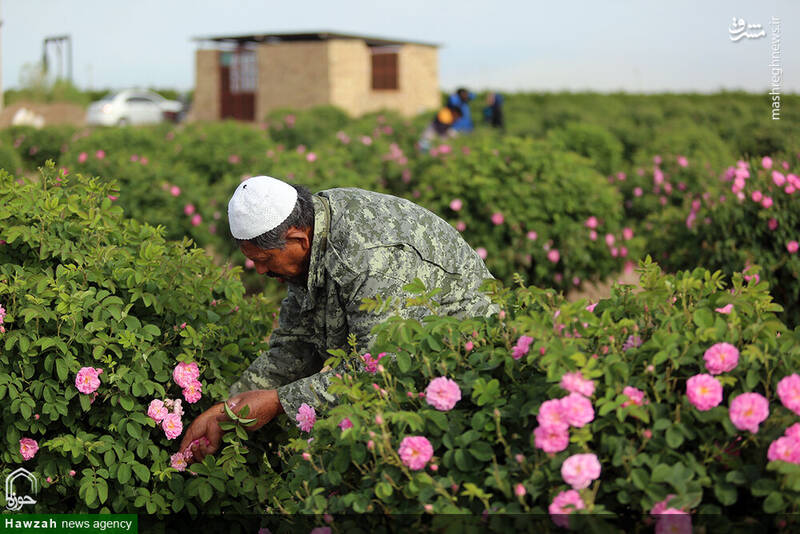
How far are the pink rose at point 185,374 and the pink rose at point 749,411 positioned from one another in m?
1.74

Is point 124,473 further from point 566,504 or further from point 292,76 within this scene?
point 292,76

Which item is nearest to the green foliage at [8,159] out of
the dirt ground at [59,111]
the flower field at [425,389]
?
the flower field at [425,389]

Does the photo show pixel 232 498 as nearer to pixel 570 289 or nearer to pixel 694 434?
pixel 694 434

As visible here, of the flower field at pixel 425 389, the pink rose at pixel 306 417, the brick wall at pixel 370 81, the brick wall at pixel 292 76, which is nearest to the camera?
the flower field at pixel 425 389

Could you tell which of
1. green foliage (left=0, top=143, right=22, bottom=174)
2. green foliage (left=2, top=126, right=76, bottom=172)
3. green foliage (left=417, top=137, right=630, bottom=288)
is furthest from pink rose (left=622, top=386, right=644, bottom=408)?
green foliage (left=2, top=126, right=76, bottom=172)

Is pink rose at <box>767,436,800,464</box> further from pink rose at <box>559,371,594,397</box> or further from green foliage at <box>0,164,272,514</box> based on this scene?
green foliage at <box>0,164,272,514</box>

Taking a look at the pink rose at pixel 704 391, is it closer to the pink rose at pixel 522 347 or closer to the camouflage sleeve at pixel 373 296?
the pink rose at pixel 522 347

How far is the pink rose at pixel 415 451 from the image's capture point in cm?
194

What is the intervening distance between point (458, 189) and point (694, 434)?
4.61 m

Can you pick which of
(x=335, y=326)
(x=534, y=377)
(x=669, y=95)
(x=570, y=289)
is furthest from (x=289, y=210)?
(x=669, y=95)

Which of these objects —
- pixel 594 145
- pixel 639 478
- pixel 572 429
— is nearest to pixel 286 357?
pixel 572 429

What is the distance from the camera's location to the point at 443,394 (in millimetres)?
2012

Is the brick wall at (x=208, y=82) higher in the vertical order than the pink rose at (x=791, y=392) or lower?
higher

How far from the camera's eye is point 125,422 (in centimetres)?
288
